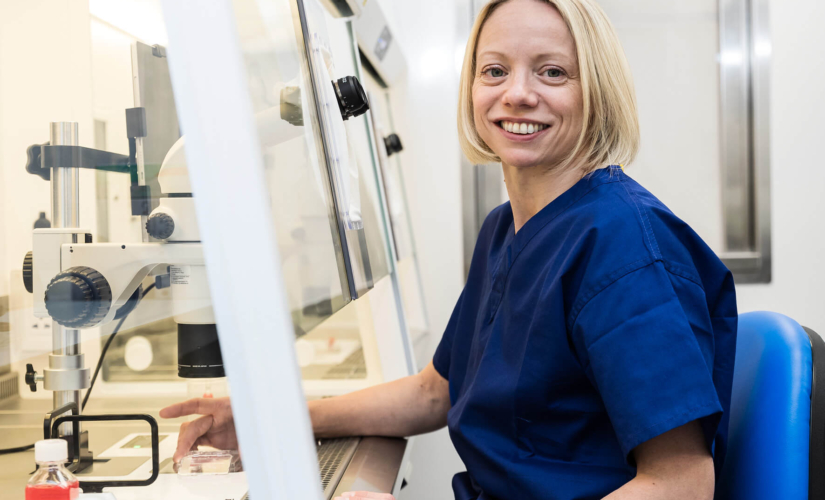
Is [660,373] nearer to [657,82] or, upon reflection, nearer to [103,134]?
[103,134]

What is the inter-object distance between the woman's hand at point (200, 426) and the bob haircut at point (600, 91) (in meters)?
0.57

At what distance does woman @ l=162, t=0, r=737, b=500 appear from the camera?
0.68 m

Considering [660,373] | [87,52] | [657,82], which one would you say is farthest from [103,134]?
[657,82]

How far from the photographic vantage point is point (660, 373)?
0.66 metres

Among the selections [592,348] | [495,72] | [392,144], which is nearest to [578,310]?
[592,348]

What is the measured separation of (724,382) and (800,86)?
1.80m

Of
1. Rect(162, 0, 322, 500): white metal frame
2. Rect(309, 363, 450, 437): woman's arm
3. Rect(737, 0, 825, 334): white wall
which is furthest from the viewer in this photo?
Rect(737, 0, 825, 334): white wall

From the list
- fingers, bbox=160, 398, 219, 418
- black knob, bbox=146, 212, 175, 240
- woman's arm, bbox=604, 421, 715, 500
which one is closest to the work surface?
fingers, bbox=160, 398, 219, 418

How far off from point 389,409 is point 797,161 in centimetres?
184

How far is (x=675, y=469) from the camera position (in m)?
0.69

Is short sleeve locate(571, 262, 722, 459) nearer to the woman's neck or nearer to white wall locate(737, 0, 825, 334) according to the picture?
the woman's neck

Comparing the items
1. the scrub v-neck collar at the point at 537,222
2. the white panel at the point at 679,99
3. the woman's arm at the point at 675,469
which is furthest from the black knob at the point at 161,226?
the white panel at the point at 679,99

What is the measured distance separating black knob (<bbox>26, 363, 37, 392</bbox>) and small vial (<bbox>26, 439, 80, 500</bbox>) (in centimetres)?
9

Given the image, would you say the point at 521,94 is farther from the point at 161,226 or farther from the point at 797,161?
the point at 797,161
